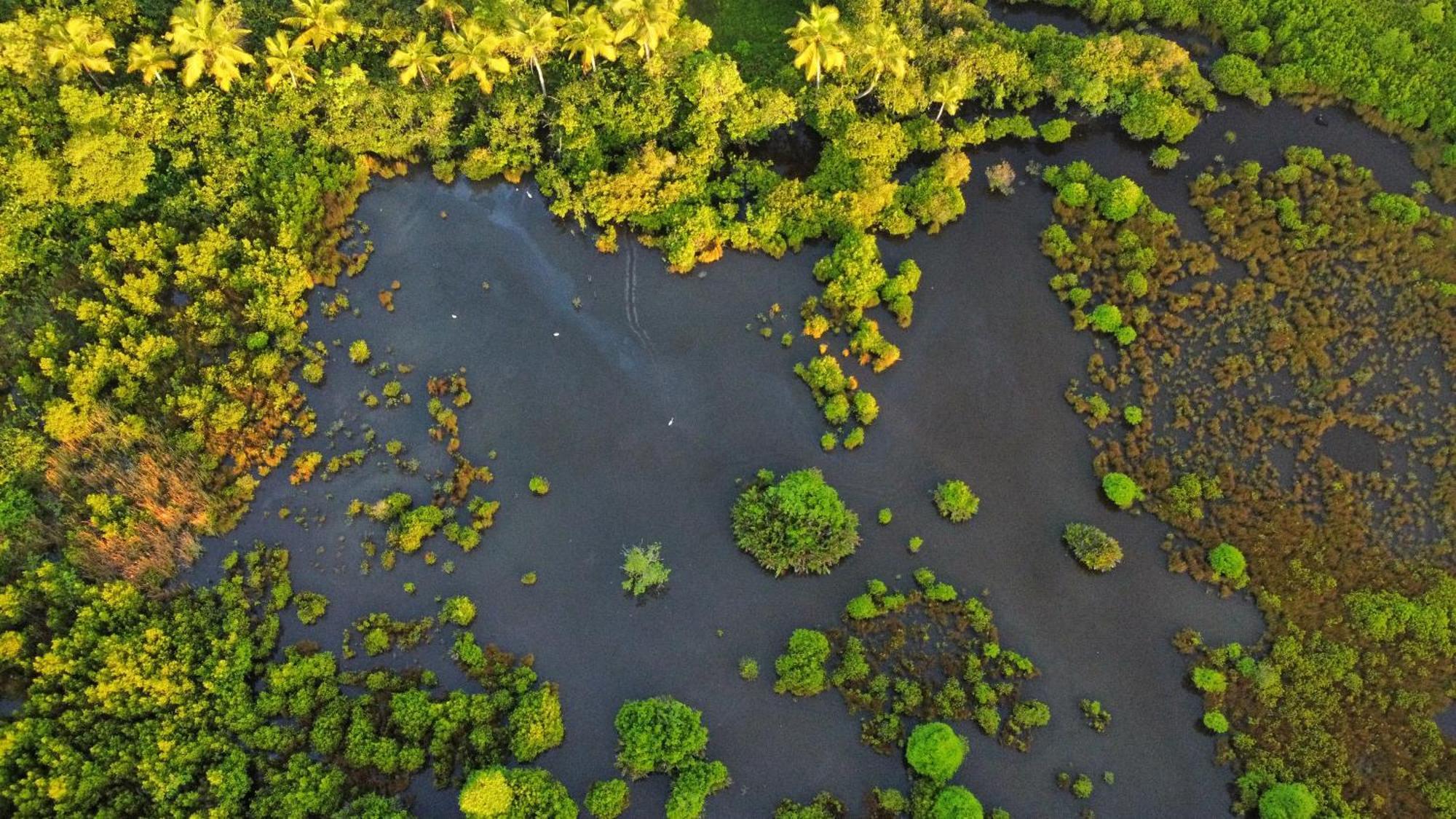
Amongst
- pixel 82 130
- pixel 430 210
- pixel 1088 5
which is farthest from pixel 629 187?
pixel 1088 5

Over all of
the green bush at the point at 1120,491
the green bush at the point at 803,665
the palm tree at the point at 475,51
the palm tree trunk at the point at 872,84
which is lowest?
the green bush at the point at 803,665

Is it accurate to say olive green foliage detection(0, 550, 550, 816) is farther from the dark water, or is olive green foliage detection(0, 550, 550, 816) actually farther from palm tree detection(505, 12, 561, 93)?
palm tree detection(505, 12, 561, 93)

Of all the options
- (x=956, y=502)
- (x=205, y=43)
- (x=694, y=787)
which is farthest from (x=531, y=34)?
(x=694, y=787)

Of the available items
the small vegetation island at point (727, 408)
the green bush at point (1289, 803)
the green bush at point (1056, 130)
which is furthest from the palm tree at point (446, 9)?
the green bush at point (1289, 803)

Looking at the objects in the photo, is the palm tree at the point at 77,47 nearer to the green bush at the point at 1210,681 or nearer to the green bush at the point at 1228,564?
the green bush at the point at 1228,564

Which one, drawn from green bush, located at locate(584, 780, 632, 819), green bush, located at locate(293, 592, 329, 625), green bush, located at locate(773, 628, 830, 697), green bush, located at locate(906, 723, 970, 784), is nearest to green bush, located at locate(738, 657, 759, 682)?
green bush, located at locate(773, 628, 830, 697)

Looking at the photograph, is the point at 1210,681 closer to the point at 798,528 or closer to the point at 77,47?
the point at 798,528
